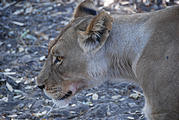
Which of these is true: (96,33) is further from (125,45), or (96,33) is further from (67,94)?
(67,94)

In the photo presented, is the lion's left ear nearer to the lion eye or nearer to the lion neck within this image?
the lion neck

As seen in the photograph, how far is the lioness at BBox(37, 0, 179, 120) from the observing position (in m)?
2.88

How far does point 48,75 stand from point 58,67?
0.16 metres

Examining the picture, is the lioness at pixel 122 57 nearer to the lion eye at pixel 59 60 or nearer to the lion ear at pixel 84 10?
the lion eye at pixel 59 60

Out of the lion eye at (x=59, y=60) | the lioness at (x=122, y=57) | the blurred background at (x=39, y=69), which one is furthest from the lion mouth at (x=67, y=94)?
the blurred background at (x=39, y=69)

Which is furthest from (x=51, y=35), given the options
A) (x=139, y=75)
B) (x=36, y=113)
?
(x=139, y=75)

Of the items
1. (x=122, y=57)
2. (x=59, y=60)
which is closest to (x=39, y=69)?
(x=59, y=60)

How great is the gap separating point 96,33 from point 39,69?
2.56 metres

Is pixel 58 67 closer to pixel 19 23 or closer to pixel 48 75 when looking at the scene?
pixel 48 75

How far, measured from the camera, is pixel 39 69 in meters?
5.50

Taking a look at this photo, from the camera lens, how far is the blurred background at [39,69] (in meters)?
4.41

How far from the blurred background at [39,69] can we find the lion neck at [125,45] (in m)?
1.04

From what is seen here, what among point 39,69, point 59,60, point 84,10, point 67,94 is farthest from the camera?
point 39,69

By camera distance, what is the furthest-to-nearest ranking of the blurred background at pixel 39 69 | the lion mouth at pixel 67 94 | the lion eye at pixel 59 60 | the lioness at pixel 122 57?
the blurred background at pixel 39 69 < the lion mouth at pixel 67 94 < the lion eye at pixel 59 60 < the lioness at pixel 122 57
